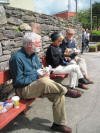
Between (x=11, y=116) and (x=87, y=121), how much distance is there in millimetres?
1613

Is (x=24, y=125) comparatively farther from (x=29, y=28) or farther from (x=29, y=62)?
(x=29, y=28)

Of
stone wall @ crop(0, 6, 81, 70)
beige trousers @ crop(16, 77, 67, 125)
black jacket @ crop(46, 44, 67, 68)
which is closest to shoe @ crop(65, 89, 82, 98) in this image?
black jacket @ crop(46, 44, 67, 68)

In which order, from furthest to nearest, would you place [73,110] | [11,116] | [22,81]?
1. [73,110]
2. [22,81]
3. [11,116]

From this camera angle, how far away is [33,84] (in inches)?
221

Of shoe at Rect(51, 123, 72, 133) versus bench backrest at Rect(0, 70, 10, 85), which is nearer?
shoe at Rect(51, 123, 72, 133)

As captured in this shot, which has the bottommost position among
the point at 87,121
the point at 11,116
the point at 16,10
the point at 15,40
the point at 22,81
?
the point at 87,121

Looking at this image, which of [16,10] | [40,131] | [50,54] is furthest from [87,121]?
[16,10]

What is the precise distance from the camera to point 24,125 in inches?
232

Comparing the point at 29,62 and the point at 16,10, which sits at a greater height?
the point at 16,10

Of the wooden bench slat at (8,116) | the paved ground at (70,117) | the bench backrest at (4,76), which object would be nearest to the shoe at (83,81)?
the paved ground at (70,117)

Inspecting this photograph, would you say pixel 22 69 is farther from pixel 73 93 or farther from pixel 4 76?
pixel 73 93

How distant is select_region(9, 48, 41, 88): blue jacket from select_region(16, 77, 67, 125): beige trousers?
0.40ft

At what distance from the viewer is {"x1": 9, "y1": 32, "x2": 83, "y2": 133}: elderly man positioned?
216 inches

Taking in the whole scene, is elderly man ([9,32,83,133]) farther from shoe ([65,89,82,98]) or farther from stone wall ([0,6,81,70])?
shoe ([65,89,82,98])
